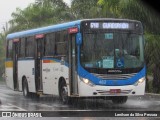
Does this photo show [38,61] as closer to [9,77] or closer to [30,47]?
[30,47]

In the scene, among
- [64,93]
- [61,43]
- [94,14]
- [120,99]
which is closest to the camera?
[64,93]

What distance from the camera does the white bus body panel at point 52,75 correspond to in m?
18.1

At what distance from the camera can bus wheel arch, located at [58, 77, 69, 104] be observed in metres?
17.8

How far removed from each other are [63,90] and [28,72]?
4.34 meters

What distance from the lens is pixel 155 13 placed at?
24094 millimetres

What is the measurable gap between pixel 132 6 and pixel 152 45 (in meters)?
2.17

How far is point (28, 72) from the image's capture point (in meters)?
22.0

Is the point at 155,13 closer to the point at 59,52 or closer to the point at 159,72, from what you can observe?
the point at 159,72

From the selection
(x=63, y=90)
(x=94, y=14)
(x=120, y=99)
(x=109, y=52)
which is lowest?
(x=120, y=99)

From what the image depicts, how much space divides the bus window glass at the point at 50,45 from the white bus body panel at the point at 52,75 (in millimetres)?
431

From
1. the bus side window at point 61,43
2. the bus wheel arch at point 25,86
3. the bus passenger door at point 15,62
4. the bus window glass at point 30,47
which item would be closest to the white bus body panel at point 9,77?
the bus passenger door at point 15,62

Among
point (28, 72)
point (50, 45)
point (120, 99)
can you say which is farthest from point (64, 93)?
point (28, 72)

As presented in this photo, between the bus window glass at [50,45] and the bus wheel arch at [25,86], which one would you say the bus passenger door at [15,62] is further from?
the bus window glass at [50,45]

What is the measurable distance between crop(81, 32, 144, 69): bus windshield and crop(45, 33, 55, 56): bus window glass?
271cm
